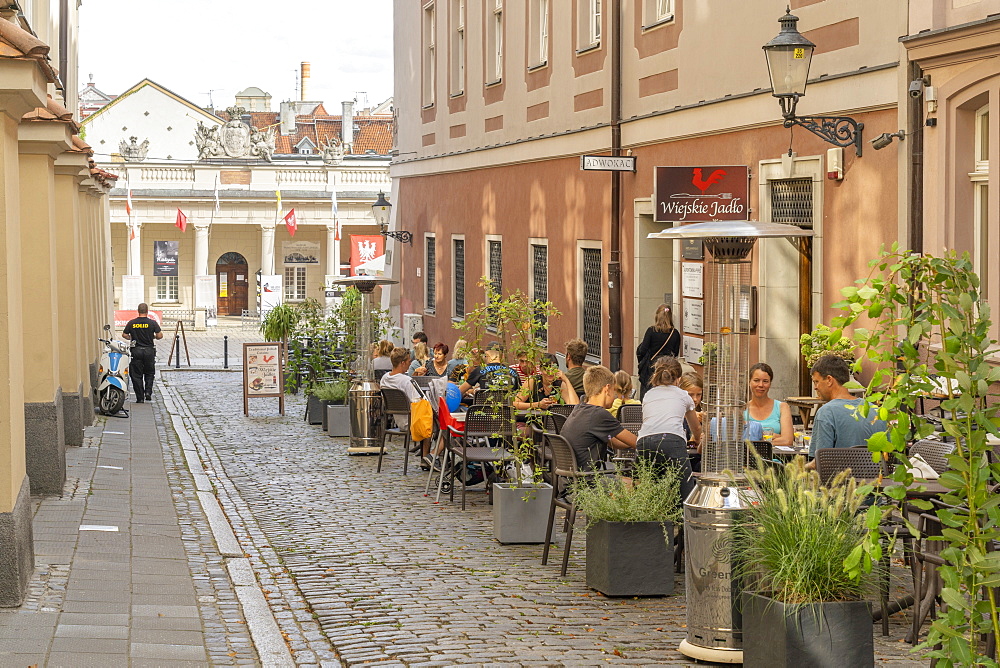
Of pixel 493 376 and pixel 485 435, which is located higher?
pixel 493 376

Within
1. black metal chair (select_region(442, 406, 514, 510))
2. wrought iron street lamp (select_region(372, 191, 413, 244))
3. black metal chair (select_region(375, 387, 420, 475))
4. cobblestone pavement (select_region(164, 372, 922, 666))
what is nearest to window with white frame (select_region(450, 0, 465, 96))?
wrought iron street lamp (select_region(372, 191, 413, 244))

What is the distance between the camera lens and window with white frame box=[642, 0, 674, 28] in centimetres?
1616

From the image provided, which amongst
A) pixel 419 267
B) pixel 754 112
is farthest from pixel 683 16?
pixel 419 267

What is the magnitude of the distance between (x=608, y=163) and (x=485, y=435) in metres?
5.39

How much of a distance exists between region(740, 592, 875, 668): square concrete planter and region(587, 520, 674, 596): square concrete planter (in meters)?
2.22

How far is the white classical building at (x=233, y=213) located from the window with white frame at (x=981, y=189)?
49.6 m

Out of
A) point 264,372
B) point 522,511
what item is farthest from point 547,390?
point 264,372

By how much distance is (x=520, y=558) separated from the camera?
9.80 meters

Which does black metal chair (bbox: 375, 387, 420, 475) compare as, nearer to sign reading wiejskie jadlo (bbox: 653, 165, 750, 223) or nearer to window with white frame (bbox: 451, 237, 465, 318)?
sign reading wiejskie jadlo (bbox: 653, 165, 750, 223)

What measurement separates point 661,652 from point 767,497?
3.99 feet

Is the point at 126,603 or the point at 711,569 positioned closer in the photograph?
the point at 711,569

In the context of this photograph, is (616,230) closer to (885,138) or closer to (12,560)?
(885,138)

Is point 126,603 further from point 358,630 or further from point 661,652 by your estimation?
point 661,652

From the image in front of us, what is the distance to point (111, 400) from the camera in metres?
20.7
